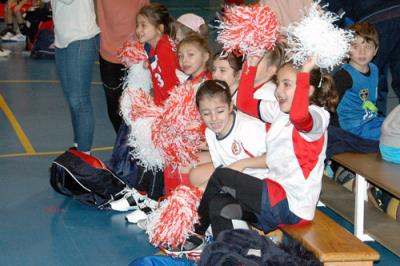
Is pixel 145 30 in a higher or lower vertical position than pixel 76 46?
higher

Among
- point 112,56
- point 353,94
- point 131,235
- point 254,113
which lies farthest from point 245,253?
point 112,56

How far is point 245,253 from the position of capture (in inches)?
122

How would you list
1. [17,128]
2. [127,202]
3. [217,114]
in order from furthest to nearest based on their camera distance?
[17,128] < [127,202] < [217,114]

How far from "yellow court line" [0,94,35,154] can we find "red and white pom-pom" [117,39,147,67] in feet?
3.88

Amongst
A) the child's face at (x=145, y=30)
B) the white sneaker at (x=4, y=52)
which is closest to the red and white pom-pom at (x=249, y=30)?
the child's face at (x=145, y=30)

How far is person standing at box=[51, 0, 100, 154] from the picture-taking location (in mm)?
4895

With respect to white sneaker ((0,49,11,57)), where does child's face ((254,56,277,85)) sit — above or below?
above

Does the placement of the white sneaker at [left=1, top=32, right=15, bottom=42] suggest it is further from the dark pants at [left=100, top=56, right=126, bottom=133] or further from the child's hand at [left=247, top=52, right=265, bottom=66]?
the child's hand at [left=247, top=52, right=265, bottom=66]

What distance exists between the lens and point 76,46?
16.1 ft

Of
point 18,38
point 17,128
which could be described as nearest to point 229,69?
point 17,128

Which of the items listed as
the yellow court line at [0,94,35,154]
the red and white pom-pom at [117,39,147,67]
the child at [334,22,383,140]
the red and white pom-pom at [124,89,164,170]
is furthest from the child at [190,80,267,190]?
the yellow court line at [0,94,35,154]

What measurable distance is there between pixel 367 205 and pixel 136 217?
1.40 m

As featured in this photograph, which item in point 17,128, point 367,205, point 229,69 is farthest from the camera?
point 17,128

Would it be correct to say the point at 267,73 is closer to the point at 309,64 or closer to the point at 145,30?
the point at 309,64
